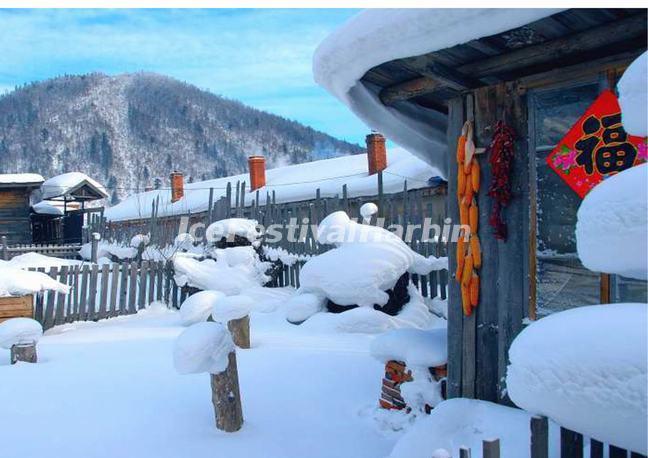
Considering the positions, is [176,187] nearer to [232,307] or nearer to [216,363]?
[232,307]

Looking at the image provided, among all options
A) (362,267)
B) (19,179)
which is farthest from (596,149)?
(19,179)

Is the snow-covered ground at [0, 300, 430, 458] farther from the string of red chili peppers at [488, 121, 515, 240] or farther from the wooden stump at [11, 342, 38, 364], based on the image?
the string of red chili peppers at [488, 121, 515, 240]

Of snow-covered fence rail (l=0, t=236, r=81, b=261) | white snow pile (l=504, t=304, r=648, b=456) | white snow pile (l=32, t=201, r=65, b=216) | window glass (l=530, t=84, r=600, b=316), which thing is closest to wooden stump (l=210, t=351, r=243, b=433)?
window glass (l=530, t=84, r=600, b=316)

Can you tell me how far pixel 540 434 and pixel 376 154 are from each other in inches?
629

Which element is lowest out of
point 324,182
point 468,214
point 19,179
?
point 468,214

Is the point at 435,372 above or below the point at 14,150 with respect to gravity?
below

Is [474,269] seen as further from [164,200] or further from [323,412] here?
[164,200]

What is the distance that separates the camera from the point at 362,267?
305 inches

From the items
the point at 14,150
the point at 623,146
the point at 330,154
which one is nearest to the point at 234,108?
the point at 330,154

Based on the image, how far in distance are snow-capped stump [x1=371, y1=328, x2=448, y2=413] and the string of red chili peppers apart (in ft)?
3.84

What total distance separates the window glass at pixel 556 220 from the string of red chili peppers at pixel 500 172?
0.18 meters

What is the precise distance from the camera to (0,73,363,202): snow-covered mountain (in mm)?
101125

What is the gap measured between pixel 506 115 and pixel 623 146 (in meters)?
0.80

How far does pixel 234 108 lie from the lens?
431 ft
